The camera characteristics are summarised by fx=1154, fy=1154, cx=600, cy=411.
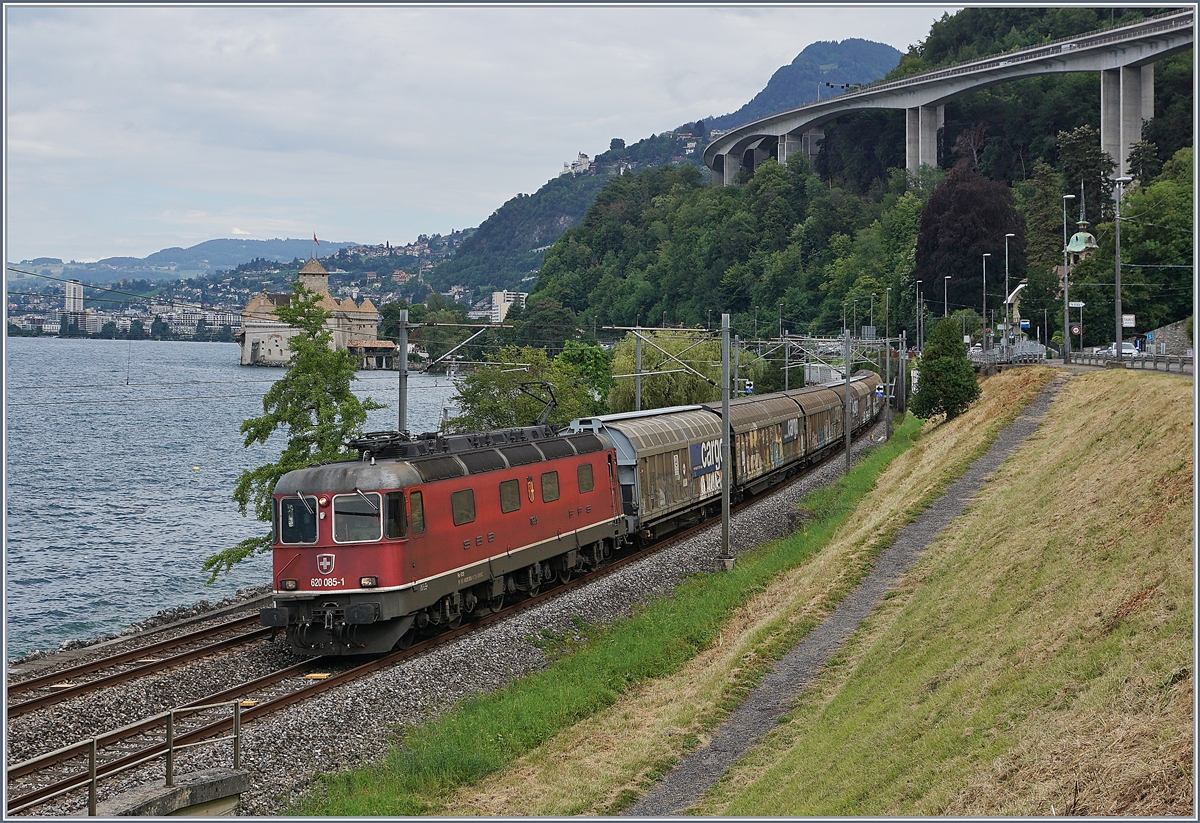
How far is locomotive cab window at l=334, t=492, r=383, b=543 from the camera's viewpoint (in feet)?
67.3

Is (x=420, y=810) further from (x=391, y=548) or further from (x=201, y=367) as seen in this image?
(x=201, y=367)

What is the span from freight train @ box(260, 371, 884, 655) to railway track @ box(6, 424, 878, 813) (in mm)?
391

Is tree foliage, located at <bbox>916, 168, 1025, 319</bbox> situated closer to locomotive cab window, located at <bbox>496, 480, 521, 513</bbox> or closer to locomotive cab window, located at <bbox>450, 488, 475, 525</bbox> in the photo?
locomotive cab window, located at <bbox>496, 480, 521, 513</bbox>

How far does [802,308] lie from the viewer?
5497 inches

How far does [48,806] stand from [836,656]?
11882mm

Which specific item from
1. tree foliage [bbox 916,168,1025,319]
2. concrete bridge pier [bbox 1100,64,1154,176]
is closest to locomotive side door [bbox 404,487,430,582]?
tree foliage [bbox 916,168,1025,319]

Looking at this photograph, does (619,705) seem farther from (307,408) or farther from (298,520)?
(307,408)

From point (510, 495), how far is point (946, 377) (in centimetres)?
3336

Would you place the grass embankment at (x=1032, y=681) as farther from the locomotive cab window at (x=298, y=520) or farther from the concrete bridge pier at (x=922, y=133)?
the concrete bridge pier at (x=922, y=133)

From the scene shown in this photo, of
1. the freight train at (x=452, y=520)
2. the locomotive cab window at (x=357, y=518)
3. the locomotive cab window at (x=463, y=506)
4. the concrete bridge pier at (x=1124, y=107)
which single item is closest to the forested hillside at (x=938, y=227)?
the concrete bridge pier at (x=1124, y=107)

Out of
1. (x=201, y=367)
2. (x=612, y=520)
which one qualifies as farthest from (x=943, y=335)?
(x=201, y=367)

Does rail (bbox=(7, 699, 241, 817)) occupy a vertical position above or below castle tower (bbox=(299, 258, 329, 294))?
below

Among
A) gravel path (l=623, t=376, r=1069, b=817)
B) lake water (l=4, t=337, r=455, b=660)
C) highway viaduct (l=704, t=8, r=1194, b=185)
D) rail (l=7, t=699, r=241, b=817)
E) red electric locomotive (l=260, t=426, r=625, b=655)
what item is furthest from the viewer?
highway viaduct (l=704, t=8, r=1194, b=185)

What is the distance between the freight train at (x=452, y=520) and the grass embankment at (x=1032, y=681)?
7.79 m
